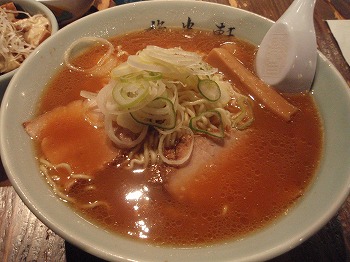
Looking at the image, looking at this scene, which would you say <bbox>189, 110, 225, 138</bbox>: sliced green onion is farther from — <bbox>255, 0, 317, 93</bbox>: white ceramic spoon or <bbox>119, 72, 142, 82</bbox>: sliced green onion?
<bbox>255, 0, 317, 93</bbox>: white ceramic spoon

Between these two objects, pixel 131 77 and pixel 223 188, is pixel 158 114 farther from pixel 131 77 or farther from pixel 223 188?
pixel 223 188

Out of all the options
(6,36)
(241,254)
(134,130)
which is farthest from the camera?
(6,36)

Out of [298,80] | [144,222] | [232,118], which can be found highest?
[298,80]

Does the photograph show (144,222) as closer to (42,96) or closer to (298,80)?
(42,96)

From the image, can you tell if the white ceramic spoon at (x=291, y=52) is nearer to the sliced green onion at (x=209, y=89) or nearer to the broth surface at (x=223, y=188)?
the broth surface at (x=223, y=188)

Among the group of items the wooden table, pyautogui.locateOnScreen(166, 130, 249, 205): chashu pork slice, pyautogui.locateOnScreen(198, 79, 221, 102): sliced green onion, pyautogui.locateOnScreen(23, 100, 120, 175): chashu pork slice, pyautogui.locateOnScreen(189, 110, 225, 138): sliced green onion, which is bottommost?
→ the wooden table

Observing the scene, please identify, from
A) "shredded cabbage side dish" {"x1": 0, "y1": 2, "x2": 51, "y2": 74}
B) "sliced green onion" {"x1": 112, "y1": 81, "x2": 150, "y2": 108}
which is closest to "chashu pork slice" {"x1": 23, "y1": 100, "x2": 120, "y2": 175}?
"sliced green onion" {"x1": 112, "y1": 81, "x2": 150, "y2": 108}

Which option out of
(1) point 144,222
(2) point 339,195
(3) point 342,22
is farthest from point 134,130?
(3) point 342,22

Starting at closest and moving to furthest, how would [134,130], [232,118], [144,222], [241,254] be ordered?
[241,254]
[144,222]
[134,130]
[232,118]
